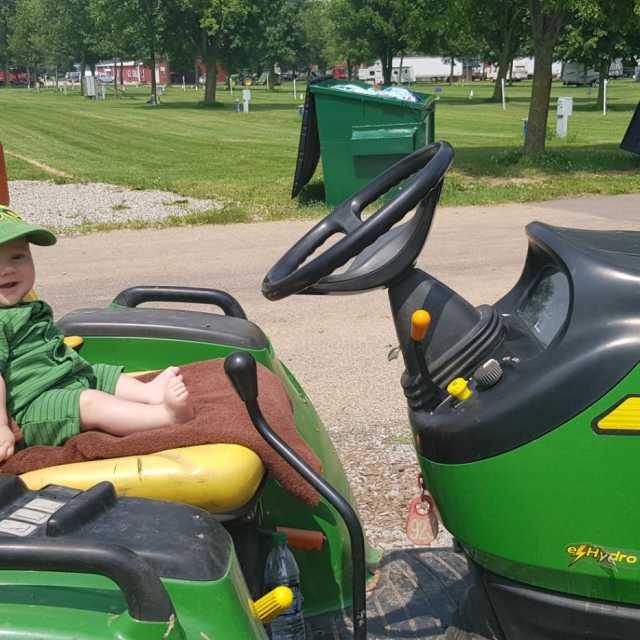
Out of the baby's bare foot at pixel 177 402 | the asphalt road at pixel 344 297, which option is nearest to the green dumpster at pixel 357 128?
the asphalt road at pixel 344 297

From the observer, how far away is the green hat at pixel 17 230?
212 centimetres

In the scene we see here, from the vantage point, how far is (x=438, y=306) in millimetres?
1874

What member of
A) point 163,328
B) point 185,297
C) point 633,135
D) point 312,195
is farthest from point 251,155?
point 163,328

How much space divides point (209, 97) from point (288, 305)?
127ft

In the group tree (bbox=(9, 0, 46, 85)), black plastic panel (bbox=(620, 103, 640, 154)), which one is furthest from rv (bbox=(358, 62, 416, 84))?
black plastic panel (bbox=(620, 103, 640, 154))

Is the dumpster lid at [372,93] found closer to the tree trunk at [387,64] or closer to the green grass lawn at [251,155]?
the green grass lawn at [251,155]

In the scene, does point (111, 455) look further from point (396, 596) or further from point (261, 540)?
point (396, 596)

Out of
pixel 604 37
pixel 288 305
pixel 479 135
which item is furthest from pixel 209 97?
pixel 288 305

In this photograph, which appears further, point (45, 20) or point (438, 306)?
point (45, 20)

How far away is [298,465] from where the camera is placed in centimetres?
179

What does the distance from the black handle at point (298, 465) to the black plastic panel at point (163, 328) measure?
825 millimetres

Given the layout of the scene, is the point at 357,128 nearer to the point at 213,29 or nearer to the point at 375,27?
the point at 213,29

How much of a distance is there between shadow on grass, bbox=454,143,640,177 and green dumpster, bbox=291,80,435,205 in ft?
12.1

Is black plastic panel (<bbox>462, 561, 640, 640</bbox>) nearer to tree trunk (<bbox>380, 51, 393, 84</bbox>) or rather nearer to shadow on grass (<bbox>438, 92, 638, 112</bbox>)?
shadow on grass (<bbox>438, 92, 638, 112</bbox>)
